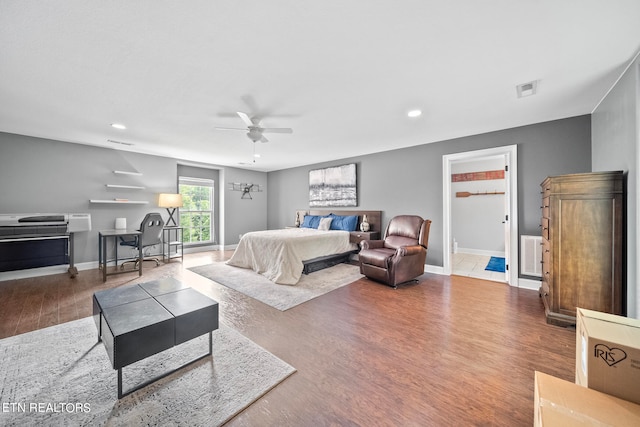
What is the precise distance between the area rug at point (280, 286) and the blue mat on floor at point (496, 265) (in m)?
2.67

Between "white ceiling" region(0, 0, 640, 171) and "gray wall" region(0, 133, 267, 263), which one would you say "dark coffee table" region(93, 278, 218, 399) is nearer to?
"white ceiling" region(0, 0, 640, 171)

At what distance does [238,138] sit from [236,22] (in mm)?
2699

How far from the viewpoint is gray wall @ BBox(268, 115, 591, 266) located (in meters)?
3.33

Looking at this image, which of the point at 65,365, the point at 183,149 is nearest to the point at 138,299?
the point at 65,365

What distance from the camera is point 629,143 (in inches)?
83.9

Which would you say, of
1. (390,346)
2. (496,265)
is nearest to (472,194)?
(496,265)

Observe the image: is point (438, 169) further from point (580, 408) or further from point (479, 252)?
point (580, 408)

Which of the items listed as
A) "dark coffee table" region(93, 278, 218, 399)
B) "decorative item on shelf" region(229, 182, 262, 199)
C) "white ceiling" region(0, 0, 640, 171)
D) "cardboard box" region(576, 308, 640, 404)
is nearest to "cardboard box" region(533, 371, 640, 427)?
"cardboard box" region(576, 308, 640, 404)

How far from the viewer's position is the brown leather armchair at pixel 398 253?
3.62 meters

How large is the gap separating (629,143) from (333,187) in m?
4.66

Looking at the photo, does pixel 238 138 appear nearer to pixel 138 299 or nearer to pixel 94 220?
pixel 138 299

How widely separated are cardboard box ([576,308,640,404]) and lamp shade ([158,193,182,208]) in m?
6.33

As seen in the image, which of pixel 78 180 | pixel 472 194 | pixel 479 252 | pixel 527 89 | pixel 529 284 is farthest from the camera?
pixel 472 194

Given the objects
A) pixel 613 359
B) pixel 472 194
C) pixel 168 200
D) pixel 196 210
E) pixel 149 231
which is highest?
pixel 472 194
